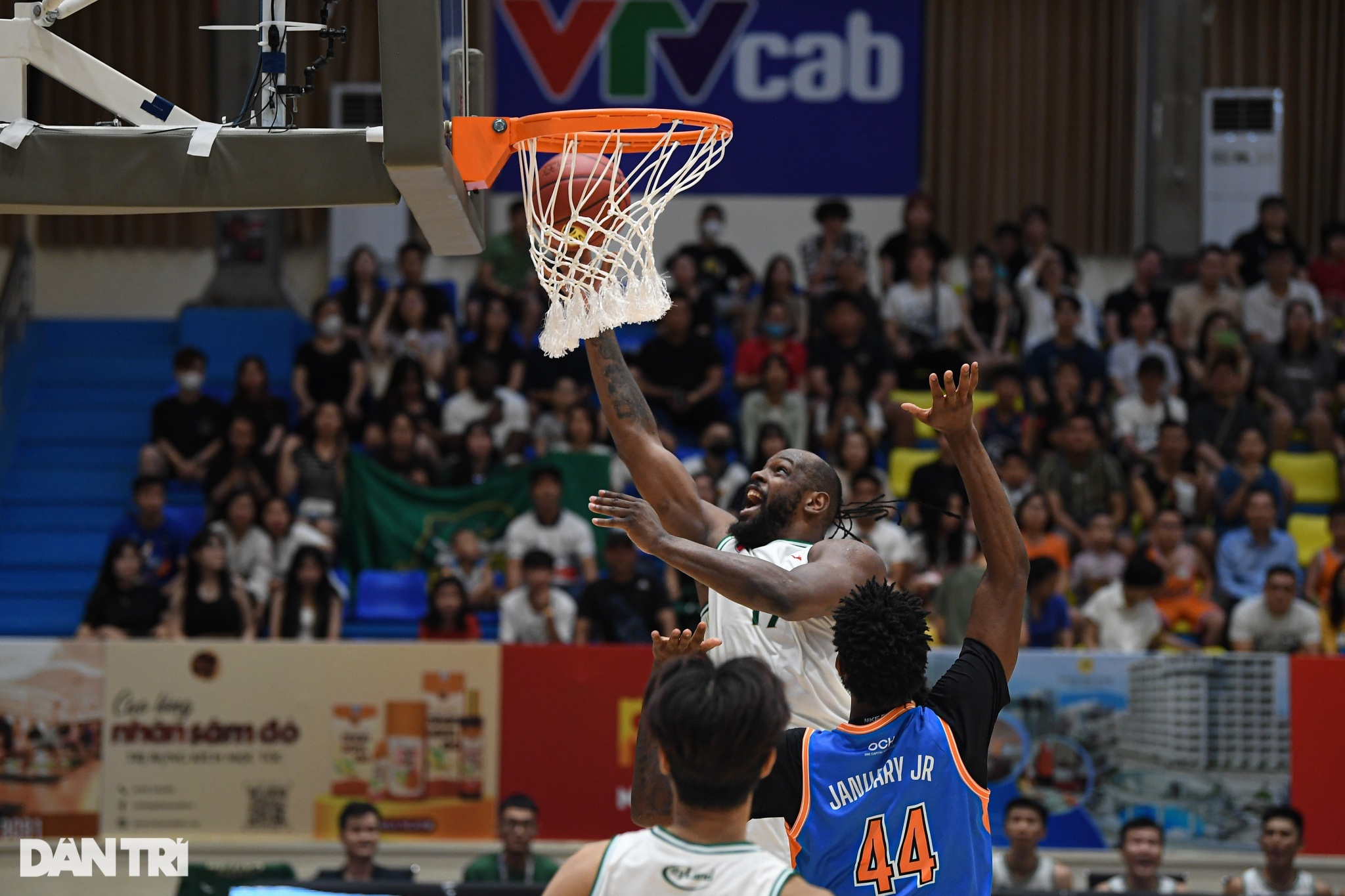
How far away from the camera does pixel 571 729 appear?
32.4 ft

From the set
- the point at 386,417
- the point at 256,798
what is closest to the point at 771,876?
the point at 256,798

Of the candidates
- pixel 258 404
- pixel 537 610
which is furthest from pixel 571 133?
pixel 258 404

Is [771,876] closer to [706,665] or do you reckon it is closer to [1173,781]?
[706,665]

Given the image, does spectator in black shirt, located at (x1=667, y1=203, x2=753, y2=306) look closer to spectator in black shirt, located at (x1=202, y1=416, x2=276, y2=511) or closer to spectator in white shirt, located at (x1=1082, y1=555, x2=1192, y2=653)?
spectator in black shirt, located at (x1=202, y1=416, x2=276, y2=511)

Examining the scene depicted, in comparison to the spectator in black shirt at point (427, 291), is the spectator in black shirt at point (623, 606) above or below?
below

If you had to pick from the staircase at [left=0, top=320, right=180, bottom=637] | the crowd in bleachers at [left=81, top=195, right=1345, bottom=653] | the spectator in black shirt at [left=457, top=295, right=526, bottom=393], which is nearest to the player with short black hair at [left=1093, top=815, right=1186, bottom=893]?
the crowd in bleachers at [left=81, top=195, right=1345, bottom=653]

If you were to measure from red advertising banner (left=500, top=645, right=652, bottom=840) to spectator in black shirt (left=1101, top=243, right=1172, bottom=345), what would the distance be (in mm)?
6282

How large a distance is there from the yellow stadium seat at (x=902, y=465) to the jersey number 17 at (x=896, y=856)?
8594mm

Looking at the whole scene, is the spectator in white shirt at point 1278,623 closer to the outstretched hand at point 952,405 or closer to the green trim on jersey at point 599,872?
the outstretched hand at point 952,405

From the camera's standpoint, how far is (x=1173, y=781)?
9.61m

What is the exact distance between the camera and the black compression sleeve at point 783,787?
4.05 m

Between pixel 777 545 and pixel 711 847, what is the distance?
5.97 ft

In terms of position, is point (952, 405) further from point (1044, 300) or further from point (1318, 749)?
point (1044, 300)

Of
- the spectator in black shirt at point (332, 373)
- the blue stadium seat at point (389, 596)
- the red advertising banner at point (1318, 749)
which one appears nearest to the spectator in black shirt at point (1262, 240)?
the red advertising banner at point (1318, 749)
